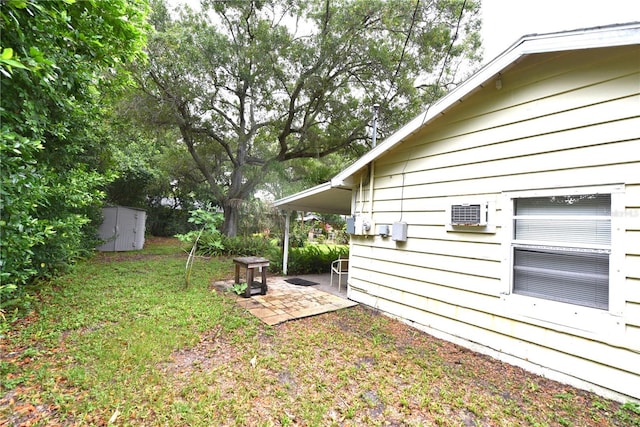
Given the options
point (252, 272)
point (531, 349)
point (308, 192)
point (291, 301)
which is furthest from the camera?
point (308, 192)

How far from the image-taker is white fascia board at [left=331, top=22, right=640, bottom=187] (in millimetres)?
2375

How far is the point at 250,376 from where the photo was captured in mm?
2600

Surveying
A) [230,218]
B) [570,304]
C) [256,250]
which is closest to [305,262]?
[256,250]

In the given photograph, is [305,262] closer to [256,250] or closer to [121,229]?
[256,250]

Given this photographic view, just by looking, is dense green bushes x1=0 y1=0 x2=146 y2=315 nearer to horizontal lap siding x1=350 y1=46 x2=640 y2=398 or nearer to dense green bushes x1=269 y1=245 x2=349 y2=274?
horizontal lap siding x1=350 y1=46 x2=640 y2=398

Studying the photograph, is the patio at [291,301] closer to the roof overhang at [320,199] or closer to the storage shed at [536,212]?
the storage shed at [536,212]

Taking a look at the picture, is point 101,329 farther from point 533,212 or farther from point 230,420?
point 533,212

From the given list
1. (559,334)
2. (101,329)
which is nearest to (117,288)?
(101,329)

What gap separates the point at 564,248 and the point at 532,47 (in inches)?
83.4

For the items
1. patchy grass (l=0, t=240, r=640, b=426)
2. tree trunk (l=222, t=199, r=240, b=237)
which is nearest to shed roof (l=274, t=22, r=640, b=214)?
patchy grass (l=0, t=240, r=640, b=426)

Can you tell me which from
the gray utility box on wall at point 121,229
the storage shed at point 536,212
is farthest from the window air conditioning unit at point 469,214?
the gray utility box on wall at point 121,229

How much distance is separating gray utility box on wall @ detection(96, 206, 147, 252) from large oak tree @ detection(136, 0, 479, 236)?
3.58m

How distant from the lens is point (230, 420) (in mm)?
2033

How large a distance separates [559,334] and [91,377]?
178 inches
